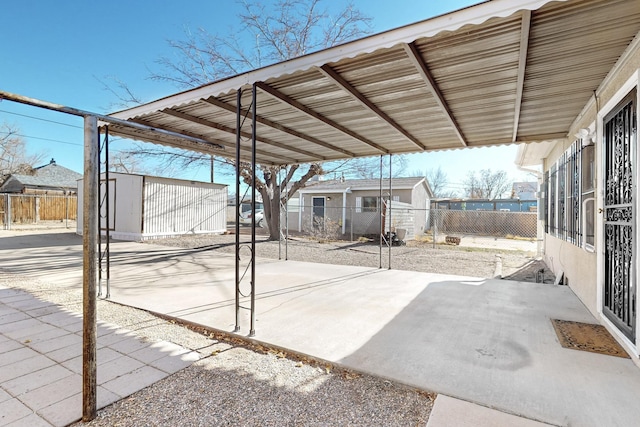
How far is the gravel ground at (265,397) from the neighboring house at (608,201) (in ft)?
6.78

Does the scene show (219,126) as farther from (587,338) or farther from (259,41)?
(259,41)

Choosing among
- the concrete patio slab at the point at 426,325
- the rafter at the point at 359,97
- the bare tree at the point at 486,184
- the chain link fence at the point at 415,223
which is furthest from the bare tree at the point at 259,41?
the bare tree at the point at 486,184

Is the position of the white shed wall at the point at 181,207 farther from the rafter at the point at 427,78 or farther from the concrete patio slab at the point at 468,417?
the concrete patio slab at the point at 468,417

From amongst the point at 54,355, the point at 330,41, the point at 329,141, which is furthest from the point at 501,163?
the point at 54,355

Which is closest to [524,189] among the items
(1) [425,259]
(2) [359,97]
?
(1) [425,259]

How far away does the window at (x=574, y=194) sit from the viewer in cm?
369

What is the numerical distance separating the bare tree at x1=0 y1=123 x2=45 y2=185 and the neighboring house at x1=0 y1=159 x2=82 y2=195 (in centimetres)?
58

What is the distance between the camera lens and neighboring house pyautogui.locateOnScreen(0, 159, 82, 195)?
72.7 feet

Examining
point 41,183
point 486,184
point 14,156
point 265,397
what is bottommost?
point 265,397

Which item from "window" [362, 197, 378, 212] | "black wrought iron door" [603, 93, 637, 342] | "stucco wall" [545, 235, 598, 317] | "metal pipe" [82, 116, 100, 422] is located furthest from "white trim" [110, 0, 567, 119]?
"window" [362, 197, 378, 212]

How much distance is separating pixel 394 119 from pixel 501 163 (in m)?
33.5

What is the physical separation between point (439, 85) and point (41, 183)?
29.4 m

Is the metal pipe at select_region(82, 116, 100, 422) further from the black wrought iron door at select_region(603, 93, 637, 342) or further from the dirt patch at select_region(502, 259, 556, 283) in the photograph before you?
the dirt patch at select_region(502, 259, 556, 283)

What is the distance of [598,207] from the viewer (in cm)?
329
